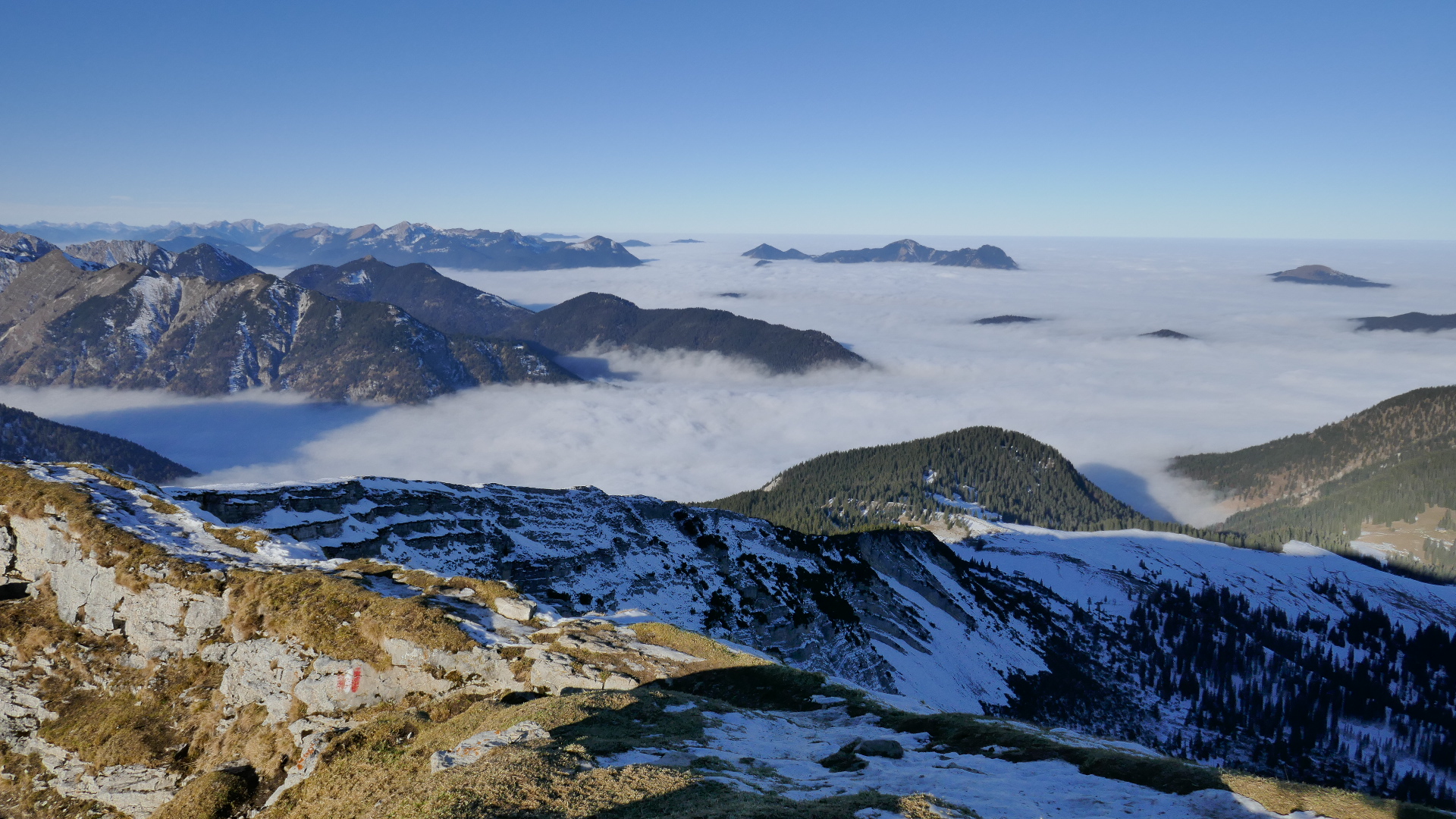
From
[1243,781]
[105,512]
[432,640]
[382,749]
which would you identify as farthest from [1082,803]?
[105,512]

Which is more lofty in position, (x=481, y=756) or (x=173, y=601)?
(x=481, y=756)

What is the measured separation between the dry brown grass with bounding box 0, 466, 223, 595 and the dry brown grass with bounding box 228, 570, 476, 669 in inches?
116

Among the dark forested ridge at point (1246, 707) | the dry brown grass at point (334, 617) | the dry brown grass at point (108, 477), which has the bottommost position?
the dark forested ridge at point (1246, 707)

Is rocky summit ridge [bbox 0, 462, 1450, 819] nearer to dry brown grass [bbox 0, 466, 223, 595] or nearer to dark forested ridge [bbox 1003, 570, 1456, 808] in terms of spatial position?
dry brown grass [bbox 0, 466, 223, 595]

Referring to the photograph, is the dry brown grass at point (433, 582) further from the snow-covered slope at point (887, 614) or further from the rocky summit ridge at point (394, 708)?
the snow-covered slope at point (887, 614)

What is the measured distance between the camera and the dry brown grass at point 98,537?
1714 inches

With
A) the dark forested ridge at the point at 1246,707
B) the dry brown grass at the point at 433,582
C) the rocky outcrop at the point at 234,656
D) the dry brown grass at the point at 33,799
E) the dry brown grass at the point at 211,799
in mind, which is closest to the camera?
the dry brown grass at the point at 211,799

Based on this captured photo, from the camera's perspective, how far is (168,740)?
121 ft

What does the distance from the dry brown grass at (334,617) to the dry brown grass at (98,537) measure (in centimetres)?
295

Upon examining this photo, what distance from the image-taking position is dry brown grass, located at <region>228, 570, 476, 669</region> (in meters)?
37.6

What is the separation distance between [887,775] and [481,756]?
15.0 m

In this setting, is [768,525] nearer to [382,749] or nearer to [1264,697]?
[382,749]

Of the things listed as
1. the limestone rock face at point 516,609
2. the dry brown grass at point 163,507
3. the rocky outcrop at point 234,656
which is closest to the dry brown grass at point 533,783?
the rocky outcrop at point 234,656

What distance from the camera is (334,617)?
3941 cm
